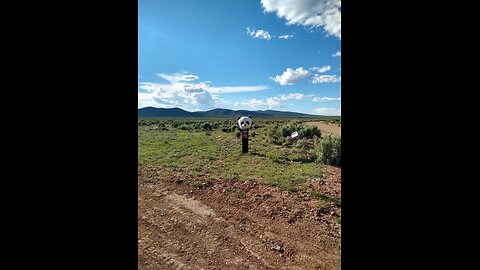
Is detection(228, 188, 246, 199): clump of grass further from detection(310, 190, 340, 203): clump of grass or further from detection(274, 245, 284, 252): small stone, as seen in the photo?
detection(274, 245, 284, 252): small stone

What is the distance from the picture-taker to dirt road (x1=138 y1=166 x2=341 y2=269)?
10.1 ft

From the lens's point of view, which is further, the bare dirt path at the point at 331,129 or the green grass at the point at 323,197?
the bare dirt path at the point at 331,129

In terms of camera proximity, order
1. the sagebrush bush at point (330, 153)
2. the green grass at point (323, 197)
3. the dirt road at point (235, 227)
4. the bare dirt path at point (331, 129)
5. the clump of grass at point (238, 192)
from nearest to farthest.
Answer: the dirt road at point (235, 227), the green grass at point (323, 197), the clump of grass at point (238, 192), the sagebrush bush at point (330, 153), the bare dirt path at point (331, 129)

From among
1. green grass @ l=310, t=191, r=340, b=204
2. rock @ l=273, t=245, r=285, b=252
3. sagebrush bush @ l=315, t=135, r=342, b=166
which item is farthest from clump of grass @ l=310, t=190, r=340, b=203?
sagebrush bush @ l=315, t=135, r=342, b=166

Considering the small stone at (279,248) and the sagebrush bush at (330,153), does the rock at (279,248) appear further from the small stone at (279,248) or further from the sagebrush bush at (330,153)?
the sagebrush bush at (330,153)

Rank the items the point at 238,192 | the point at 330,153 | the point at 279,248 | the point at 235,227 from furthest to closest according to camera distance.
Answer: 1. the point at 330,153
2. the point at 238,192
3. the point at 235,227
4. the point at 279,248

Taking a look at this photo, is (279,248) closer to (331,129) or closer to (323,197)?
(323,197)

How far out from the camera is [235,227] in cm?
389

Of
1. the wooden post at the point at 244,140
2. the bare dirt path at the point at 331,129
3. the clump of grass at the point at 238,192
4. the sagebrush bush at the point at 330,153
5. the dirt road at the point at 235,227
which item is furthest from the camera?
the bare dirt path at the point at 331,129

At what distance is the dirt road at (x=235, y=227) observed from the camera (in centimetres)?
309

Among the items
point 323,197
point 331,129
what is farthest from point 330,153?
point 331,129

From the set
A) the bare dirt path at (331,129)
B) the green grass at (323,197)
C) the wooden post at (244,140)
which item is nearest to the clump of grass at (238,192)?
the green grass at (323,197)
